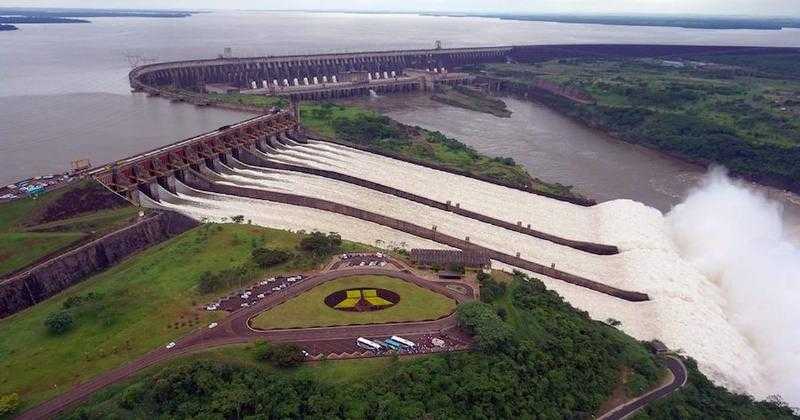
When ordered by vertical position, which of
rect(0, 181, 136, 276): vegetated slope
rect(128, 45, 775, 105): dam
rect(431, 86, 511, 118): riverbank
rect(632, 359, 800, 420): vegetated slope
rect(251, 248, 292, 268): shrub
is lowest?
rect(632, 359, 800, 420): vegetated slope

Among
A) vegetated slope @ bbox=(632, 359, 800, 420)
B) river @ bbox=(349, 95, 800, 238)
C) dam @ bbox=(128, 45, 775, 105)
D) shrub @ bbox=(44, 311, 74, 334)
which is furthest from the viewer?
dam @ bbox=(128, 45, 775, 105)

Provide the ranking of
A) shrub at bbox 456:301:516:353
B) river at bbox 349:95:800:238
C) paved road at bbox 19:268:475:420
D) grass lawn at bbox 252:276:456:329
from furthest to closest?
1. river at bbox 349:95:800:238
2. grass lawn at bbox 252:276:456:329
3. shrub at bbox 456:301:516:353
4. paved road at bbox 19:268:475:420

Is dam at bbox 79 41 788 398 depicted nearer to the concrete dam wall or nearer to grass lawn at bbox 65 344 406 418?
grass lawn at bbox 65 344 406 418

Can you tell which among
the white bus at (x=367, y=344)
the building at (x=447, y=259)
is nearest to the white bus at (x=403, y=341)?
the white bus at (x=367, y=344)

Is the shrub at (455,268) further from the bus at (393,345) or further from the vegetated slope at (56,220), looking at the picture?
the vegetated slope at (56,220)

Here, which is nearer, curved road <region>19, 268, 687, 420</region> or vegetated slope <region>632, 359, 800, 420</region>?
curved road <region>19, 268, 687, 420</region>

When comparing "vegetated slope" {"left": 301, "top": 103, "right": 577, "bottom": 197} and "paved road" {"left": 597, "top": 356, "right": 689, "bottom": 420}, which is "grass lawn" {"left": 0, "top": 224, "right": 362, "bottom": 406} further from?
"vegetated slope" {"left": 301, "top": 103, "right": 577, "bottom": 197}

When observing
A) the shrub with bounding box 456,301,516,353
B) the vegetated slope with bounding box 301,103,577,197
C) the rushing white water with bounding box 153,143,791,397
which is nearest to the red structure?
the rushing white water with bounding box 153,143,791,397

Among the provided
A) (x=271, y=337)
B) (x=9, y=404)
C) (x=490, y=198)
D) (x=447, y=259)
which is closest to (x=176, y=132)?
(x=490, y=198)

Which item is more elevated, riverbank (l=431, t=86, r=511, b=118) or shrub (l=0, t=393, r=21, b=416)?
riverbank (l=431, t=86, r=511, b=118)
